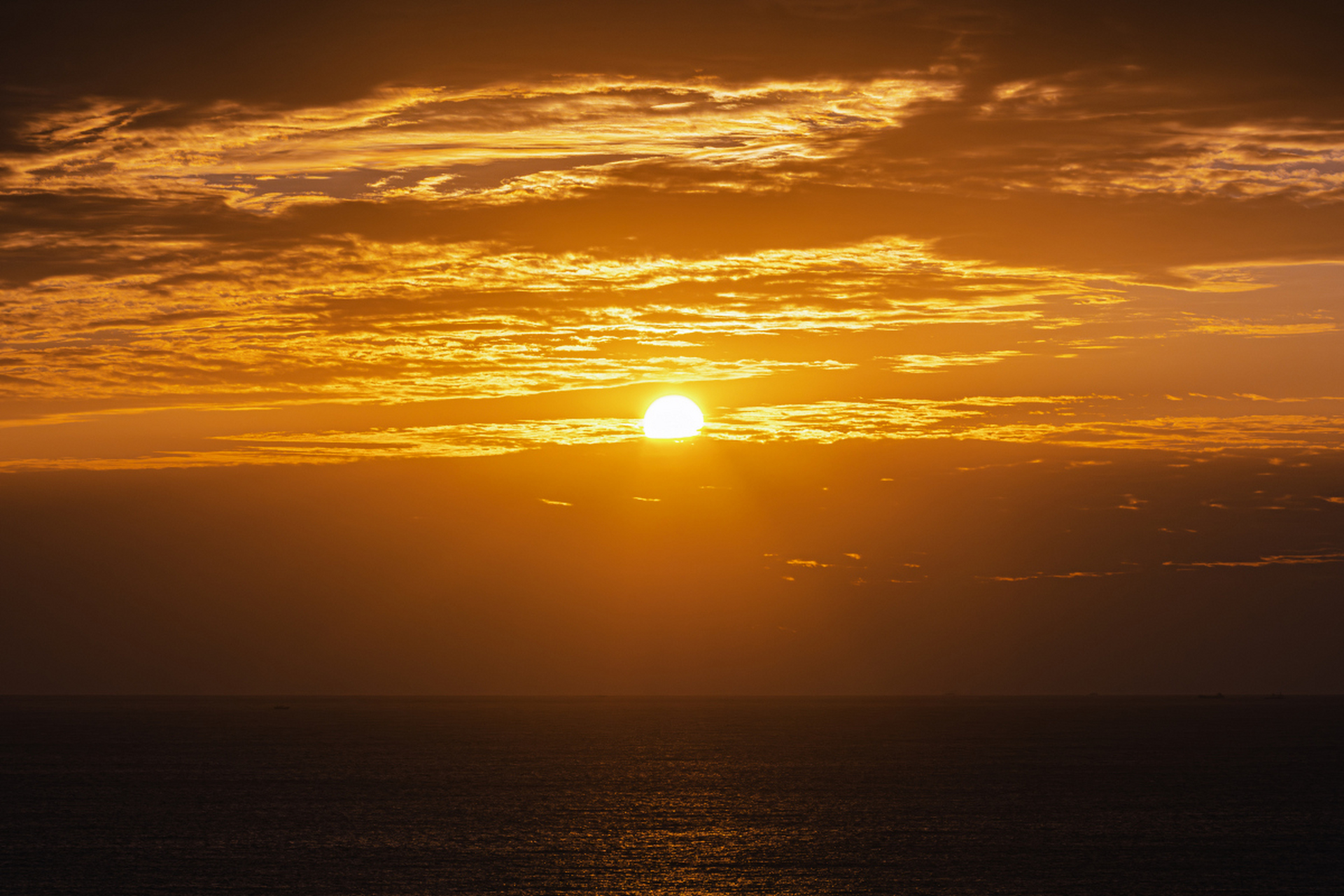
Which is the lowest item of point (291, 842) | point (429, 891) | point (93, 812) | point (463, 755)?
point (429, 891)

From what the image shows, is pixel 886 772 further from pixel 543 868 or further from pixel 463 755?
pixel 543 868

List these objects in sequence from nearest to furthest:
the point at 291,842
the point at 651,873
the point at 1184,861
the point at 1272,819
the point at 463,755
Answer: the point at 651,873, the point at 1184,861, the point at 291,842, the point at 1272,819, the point at 463,755

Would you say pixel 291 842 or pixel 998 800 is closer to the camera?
pixel 291 842

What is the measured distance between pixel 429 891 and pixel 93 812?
50507mm

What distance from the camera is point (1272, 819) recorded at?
99312 millimetres

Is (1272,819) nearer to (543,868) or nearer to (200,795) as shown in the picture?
(543,868)

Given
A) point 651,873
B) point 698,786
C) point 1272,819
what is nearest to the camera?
point 651,873

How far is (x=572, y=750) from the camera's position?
185 meters

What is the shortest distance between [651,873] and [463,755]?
107848 mm

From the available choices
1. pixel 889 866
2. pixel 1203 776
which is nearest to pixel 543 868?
pixel 889 866

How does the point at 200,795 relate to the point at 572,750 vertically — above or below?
below

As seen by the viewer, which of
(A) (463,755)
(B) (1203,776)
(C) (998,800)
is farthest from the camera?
(A) (463,755)

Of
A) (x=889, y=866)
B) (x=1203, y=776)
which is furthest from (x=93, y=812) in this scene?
(x=1203, y=776)

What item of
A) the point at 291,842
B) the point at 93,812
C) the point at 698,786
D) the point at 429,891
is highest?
the point at 698,786
